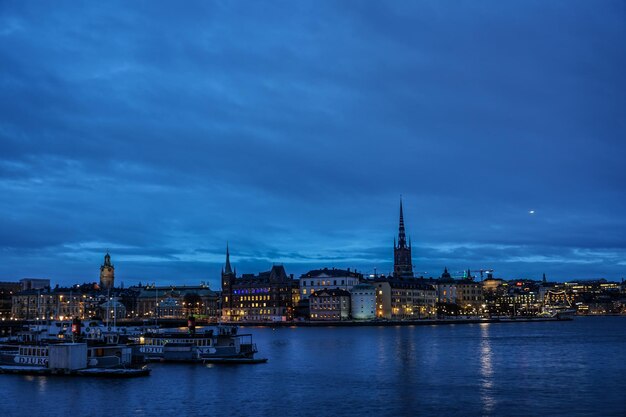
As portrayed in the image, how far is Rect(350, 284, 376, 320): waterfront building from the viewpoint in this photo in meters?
181

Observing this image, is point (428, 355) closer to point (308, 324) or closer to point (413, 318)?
point (308, 324)

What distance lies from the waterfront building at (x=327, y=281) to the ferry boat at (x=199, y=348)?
383 ft

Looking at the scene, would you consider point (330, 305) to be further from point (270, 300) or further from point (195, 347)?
point (195, 347)

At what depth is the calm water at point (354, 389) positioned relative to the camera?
133ft

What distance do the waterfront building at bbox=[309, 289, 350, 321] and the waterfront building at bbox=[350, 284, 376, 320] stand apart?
1.98m

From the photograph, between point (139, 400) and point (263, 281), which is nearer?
point (139, 400)

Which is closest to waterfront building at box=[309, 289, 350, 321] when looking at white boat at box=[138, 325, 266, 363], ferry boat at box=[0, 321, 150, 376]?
white boat at box=[138, 325, 266, 363]

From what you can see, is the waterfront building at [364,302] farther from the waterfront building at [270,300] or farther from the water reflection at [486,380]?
the water reflection at [486,380]

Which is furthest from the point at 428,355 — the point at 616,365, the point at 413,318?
the point at 413,318

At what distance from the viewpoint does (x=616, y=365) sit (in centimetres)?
6316

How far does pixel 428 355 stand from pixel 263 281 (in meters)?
128

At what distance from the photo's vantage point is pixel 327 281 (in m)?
193

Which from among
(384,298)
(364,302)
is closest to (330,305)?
(364,302)

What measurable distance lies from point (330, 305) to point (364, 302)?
28.2 feet
